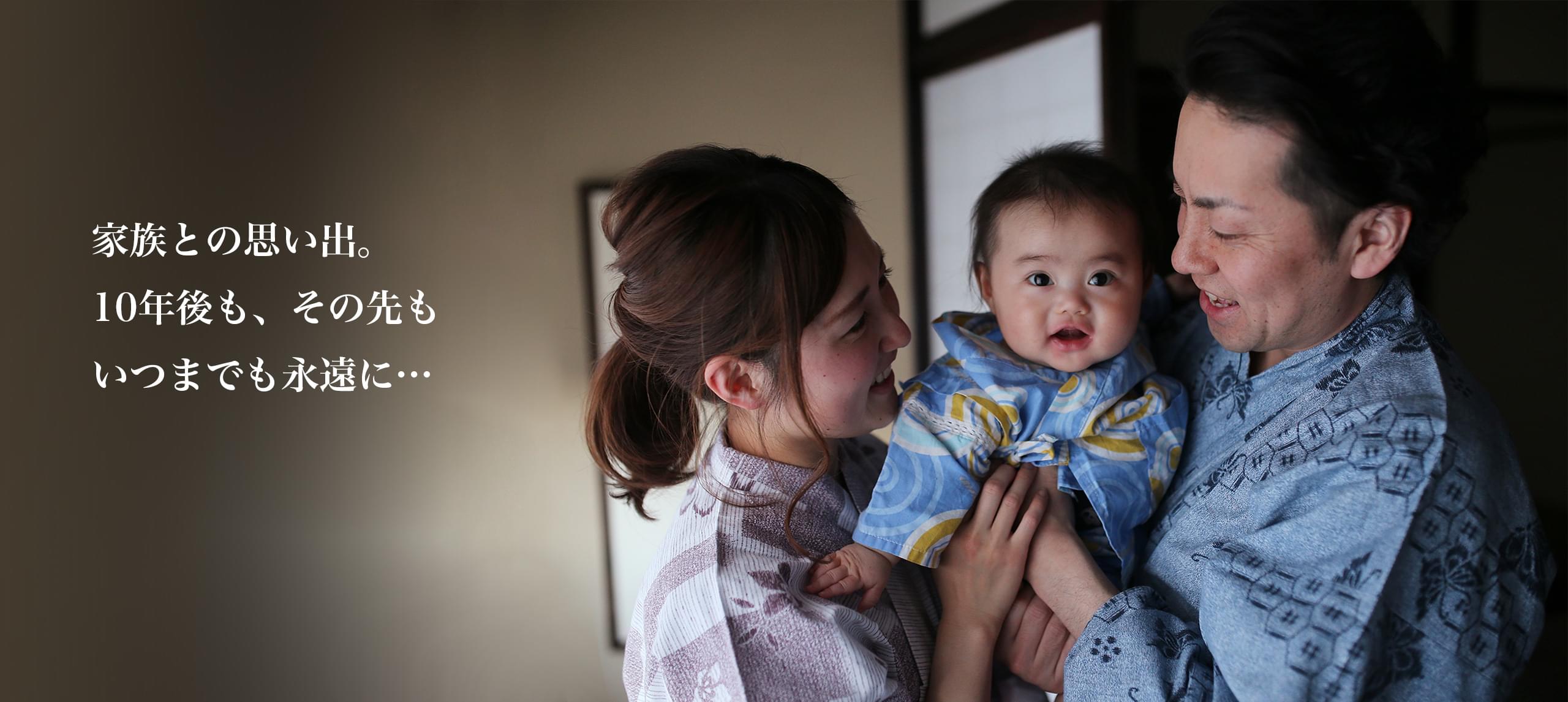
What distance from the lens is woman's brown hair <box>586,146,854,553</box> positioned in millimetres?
1287

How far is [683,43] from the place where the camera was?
13.8 feet

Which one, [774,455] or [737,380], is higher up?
[737,380]

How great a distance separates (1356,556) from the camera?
43.1 inches

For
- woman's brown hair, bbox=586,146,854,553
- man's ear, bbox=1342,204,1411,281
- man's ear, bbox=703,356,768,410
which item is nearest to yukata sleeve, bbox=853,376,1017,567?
woman's brown hair, bbox=586,146,854,553

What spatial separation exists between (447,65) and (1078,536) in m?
3.31

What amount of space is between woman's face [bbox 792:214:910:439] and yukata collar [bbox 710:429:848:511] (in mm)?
87

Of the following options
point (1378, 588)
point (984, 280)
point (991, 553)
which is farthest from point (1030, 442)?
point (1378, 588)

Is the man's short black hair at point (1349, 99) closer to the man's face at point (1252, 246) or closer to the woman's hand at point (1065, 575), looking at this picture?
the man's face at point (1252, 246)

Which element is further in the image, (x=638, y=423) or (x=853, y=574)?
(x=638, y=423)

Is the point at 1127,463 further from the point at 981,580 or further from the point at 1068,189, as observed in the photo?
the point at 1068,189

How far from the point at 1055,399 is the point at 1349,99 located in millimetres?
542

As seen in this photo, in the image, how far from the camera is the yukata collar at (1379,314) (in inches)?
50.4

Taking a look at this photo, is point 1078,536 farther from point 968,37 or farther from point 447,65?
point 447,65

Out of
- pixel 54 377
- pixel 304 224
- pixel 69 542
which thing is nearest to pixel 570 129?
pixel 304 224
